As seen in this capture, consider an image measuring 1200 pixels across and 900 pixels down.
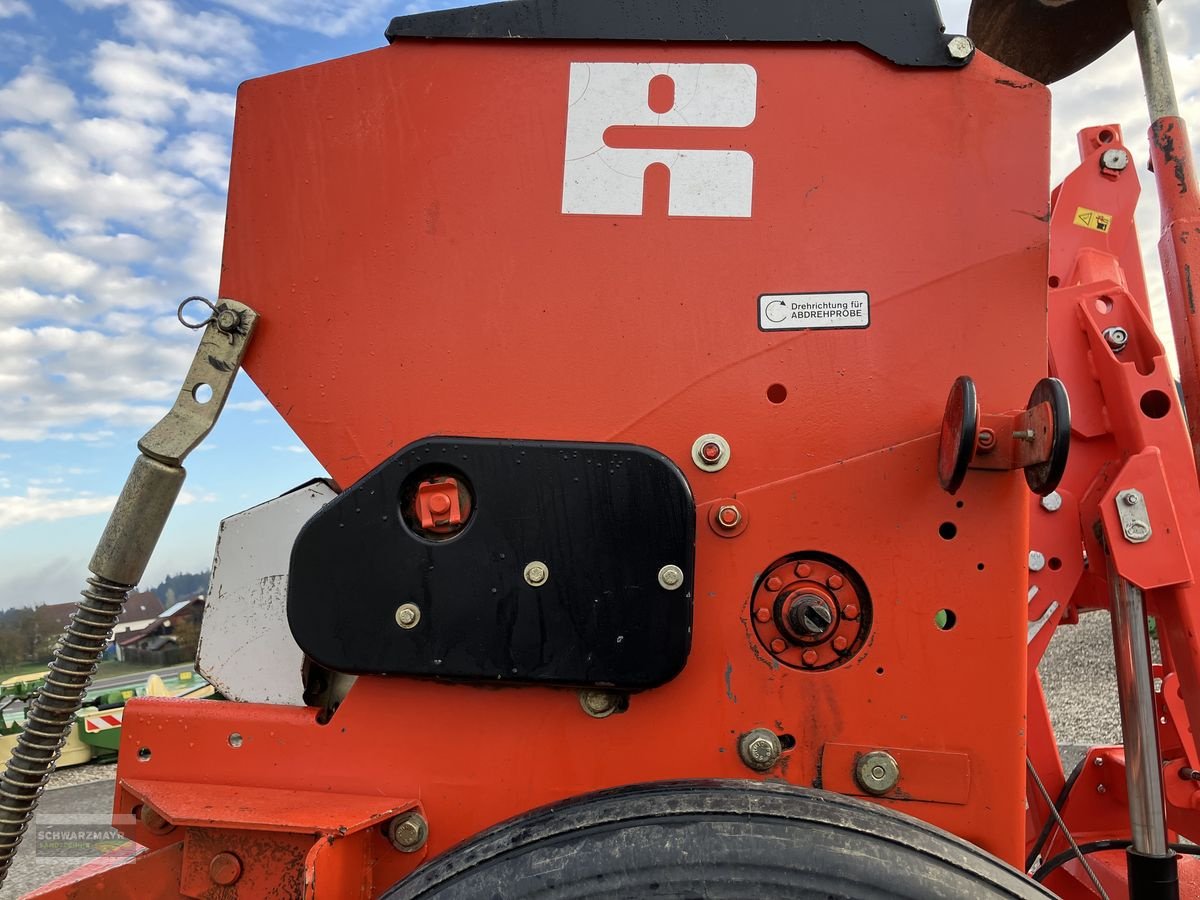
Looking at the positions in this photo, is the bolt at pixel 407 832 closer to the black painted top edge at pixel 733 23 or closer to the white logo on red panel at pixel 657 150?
the white logo on red panel at pixel 657 150

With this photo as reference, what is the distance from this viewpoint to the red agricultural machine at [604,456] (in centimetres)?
123

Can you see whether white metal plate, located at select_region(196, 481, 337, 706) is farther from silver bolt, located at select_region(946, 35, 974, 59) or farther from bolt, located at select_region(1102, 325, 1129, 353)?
bolt, located at select_region(1102, 325, 1129, 353)

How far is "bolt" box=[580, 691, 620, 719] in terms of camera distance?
1.27m

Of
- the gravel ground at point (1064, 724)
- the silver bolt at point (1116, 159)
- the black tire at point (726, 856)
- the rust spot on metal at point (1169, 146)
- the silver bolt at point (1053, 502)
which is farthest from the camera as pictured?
the gravel ground at point (1064, 724)

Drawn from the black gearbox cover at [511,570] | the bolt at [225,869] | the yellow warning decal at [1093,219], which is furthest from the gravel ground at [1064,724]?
the black gearbox cover at [511,570]

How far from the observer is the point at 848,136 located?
133 centimetres

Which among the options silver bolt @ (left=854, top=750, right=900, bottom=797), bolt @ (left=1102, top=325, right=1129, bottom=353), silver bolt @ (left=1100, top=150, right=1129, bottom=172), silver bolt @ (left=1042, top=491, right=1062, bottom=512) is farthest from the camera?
silver bolt @ (left=1100, top=150, right=1129, bottom=172)

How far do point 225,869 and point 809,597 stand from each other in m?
0.97

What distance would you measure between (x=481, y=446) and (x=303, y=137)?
0.64 meters

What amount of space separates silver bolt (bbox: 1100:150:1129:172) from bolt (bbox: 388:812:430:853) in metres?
2.44

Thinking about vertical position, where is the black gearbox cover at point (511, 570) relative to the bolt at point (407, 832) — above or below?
above

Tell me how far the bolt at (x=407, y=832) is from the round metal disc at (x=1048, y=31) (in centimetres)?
203

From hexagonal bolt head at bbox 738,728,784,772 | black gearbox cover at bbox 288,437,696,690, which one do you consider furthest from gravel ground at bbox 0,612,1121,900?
hexagonal bolt head at bbox 738,728,784,772

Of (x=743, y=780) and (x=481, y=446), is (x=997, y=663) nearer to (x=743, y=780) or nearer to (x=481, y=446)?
(x=743, y=780)
